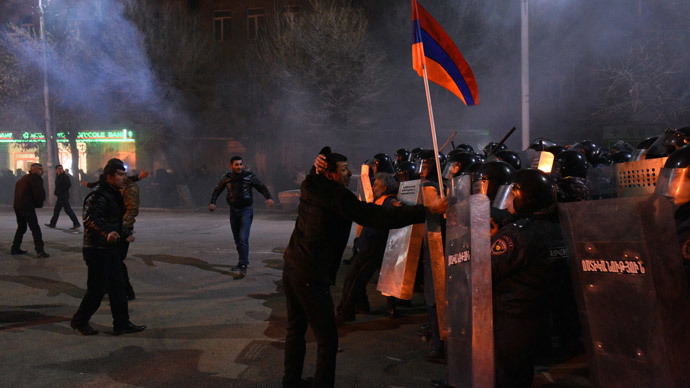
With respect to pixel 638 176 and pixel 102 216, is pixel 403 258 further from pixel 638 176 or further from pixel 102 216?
pixel 102 216

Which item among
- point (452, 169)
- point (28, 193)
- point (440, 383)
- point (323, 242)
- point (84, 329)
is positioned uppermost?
point (452, 169)

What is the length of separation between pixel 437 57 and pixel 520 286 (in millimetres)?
2215

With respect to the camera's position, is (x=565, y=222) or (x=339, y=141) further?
(x=339, y=141)

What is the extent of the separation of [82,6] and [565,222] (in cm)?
2681

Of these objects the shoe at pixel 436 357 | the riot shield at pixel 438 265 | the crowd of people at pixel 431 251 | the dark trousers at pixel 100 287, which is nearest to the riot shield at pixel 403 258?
the crowd of people at pixel 431 251

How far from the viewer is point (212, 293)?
23.6ft

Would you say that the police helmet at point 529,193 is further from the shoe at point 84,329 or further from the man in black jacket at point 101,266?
the shoe at point 84,329

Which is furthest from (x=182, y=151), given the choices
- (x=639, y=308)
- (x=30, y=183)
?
(x=639, y=308)

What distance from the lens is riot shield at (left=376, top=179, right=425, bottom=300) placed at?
484 centimetres

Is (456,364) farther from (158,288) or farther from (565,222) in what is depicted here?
(158,288)

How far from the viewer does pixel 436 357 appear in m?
4.62

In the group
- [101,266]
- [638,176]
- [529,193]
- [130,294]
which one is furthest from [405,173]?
[130,294]

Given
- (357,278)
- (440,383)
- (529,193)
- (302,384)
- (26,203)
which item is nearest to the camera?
(529,193)

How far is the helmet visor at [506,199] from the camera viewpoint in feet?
10.6
